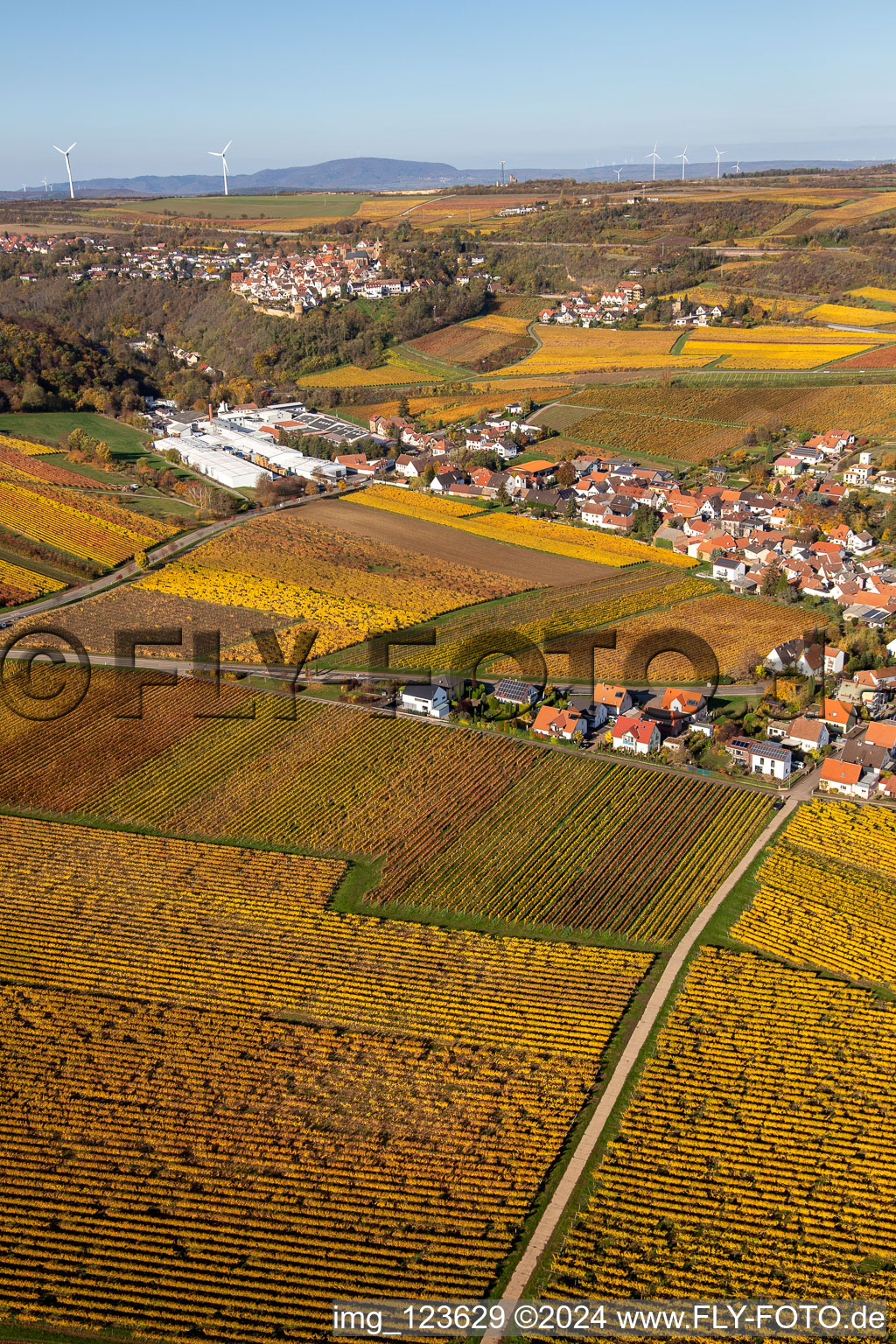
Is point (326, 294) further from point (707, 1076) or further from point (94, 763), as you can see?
point (707, 1076)

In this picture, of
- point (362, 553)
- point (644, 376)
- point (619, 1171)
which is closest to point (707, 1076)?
point (619, 1171)

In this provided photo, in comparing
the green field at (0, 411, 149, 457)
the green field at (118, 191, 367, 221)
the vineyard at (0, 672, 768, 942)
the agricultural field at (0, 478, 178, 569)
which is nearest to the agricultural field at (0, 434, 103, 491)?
the agricultural field at (0, 478, 178, 569)

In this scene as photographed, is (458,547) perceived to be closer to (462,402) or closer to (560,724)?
(560,724)

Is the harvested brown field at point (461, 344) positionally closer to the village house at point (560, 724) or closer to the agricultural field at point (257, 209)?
the agricultural field at point (257, 209)

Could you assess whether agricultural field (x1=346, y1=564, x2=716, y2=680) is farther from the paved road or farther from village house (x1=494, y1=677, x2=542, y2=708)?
the paved road

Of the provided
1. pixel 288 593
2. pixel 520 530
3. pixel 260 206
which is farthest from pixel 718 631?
pixel 260 206
